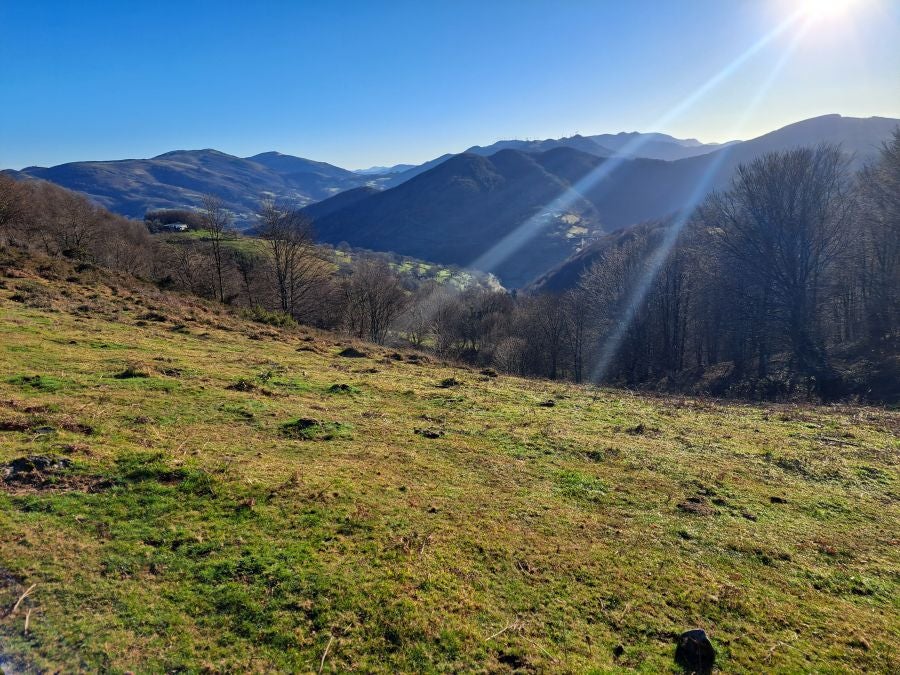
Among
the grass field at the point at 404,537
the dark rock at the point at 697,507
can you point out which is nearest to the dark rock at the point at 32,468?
the grass field at the point at 404,537

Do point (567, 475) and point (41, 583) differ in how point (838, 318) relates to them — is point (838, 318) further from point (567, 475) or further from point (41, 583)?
point (41, 583)

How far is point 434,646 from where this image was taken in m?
4.60

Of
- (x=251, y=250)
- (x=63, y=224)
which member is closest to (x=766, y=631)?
(x=63, y=224)

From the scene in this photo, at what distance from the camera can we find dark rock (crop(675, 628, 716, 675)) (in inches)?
183

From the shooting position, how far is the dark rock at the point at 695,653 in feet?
15.3

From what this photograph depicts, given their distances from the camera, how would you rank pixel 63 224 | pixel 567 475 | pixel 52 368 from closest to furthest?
pixel 567 475 → pixel 52 368 → pixel 63 224

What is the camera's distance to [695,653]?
476 cm

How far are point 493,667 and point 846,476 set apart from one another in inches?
428

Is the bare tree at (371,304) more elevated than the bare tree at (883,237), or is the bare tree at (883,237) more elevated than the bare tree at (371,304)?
the bare tree at (883,237)

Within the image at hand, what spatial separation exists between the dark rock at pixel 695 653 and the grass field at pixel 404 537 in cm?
14

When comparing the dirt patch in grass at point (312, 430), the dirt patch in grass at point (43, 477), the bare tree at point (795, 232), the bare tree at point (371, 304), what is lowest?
the dirt patch in grass at point (312, 430)

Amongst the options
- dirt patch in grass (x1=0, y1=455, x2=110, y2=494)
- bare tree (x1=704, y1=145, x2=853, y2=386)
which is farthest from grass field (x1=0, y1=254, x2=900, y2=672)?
bare tree (x1=704, y1=145, x2=853, y2=386)

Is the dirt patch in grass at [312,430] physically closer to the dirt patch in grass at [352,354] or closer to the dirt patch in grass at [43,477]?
the dirt patch in grass at [43,477]

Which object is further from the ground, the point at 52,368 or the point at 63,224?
the point at 63,224
